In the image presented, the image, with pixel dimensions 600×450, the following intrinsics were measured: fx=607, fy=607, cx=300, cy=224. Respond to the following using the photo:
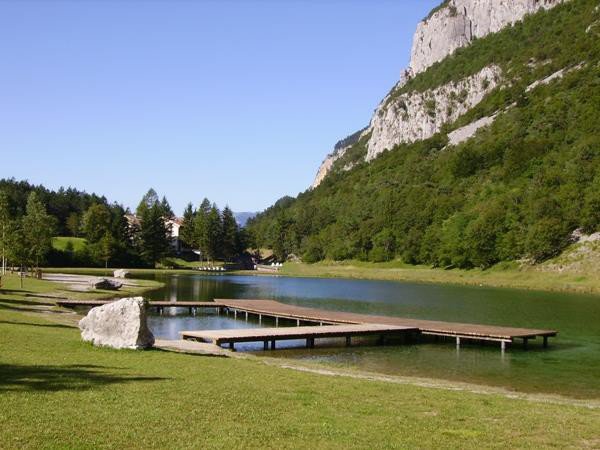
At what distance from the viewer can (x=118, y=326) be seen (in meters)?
24.8

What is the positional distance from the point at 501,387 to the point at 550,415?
335 inches

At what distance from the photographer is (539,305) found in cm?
6125

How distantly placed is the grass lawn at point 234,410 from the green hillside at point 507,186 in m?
89.3

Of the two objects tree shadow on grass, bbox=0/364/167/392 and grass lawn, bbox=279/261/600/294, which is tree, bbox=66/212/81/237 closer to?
grass lawn, bbox=279/261/600/294

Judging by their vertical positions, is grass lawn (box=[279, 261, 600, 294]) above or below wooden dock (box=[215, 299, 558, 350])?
above

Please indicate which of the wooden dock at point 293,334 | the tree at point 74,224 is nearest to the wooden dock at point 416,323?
the wooden dock at point 293,334

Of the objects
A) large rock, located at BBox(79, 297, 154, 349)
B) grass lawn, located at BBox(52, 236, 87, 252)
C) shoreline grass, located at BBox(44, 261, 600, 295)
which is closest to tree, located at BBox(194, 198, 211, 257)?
shoreline grass, located at BBox(44, 261, 600, 295)

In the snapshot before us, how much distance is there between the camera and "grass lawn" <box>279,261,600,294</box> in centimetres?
8506

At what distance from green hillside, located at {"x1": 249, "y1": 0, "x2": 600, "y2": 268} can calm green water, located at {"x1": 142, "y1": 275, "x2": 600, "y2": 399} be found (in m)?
36.4

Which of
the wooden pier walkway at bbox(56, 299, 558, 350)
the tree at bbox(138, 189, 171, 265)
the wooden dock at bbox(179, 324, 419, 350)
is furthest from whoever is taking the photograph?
the tree at bbox(138, 189, 171, 265)

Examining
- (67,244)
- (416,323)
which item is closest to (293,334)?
(416,323)

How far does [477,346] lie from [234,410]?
89.6 feet

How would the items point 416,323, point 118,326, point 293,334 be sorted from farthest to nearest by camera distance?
point 416,323 → point 293,334 → point 118,326

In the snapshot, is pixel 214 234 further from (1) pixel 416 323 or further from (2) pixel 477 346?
(2) pixel 477 346
